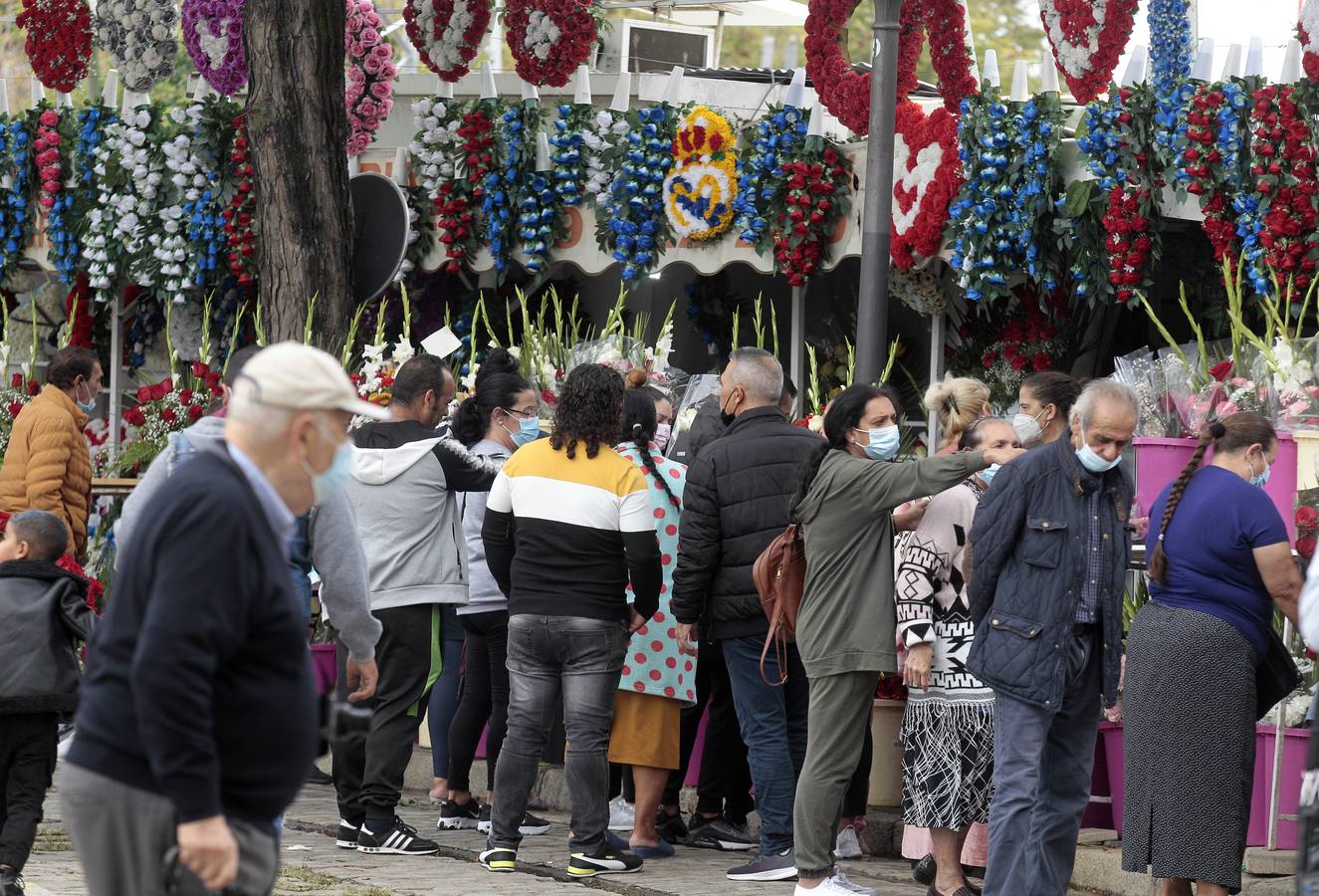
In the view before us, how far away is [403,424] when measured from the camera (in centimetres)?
717

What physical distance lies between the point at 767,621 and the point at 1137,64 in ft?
13.8

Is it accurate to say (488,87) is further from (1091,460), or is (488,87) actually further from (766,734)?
(1091,460)

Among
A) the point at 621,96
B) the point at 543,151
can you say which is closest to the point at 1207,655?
the point at 621,96

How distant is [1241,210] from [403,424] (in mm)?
3909

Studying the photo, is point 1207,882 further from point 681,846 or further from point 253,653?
point 253,653

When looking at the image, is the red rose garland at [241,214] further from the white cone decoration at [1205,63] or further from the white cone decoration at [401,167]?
the white cone decoration at [1205,63]

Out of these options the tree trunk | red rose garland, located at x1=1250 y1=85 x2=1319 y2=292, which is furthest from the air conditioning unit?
red rose garland, located at x1=1250 y1=85 x2=1319 y2=292

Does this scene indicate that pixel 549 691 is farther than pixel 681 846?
No

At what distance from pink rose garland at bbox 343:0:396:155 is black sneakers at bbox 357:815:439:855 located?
20.0 ft

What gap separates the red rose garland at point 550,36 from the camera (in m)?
11.6

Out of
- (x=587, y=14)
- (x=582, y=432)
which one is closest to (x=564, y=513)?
(x=582, y=432)

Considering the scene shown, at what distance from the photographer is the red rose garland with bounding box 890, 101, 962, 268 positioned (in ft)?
A: 33.0

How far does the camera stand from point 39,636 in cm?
618

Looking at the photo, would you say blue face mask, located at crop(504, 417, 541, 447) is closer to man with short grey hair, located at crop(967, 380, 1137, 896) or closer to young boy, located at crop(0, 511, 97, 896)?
young boy, located at crop(0, 511, 97, 896)
